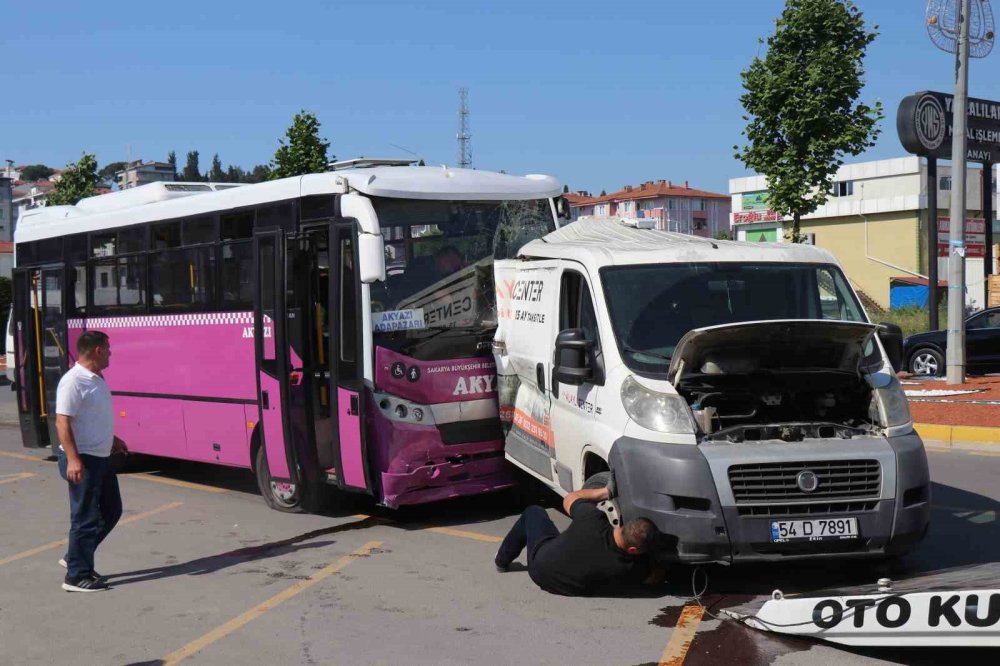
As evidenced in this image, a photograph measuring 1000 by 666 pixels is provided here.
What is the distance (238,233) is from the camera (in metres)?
10.1

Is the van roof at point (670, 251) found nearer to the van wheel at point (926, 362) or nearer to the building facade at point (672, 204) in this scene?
the van wheel at point (926, 362)

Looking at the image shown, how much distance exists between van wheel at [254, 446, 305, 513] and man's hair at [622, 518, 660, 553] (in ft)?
13.6

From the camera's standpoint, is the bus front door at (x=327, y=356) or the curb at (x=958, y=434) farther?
the curb at (x=958, y=434)

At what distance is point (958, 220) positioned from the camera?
18.0 metres

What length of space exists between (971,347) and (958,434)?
27.8 ft

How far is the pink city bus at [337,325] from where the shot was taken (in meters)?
8.73

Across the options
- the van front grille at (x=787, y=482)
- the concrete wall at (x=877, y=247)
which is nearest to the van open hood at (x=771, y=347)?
the van front grille at (x=787, y=482)

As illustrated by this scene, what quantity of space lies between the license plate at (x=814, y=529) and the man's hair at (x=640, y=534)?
702 mm

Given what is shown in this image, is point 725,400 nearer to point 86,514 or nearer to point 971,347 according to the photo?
point 86,514

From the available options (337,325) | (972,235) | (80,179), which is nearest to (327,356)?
(337,325)

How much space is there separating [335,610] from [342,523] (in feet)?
8.91

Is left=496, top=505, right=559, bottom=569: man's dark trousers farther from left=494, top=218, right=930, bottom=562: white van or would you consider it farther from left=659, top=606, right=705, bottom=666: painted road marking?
left=659, top=606, right=705, bottom=666: painted road marking

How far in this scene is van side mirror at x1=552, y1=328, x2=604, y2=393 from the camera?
725 centimetres

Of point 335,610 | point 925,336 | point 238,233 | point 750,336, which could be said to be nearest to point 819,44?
point 925,336
